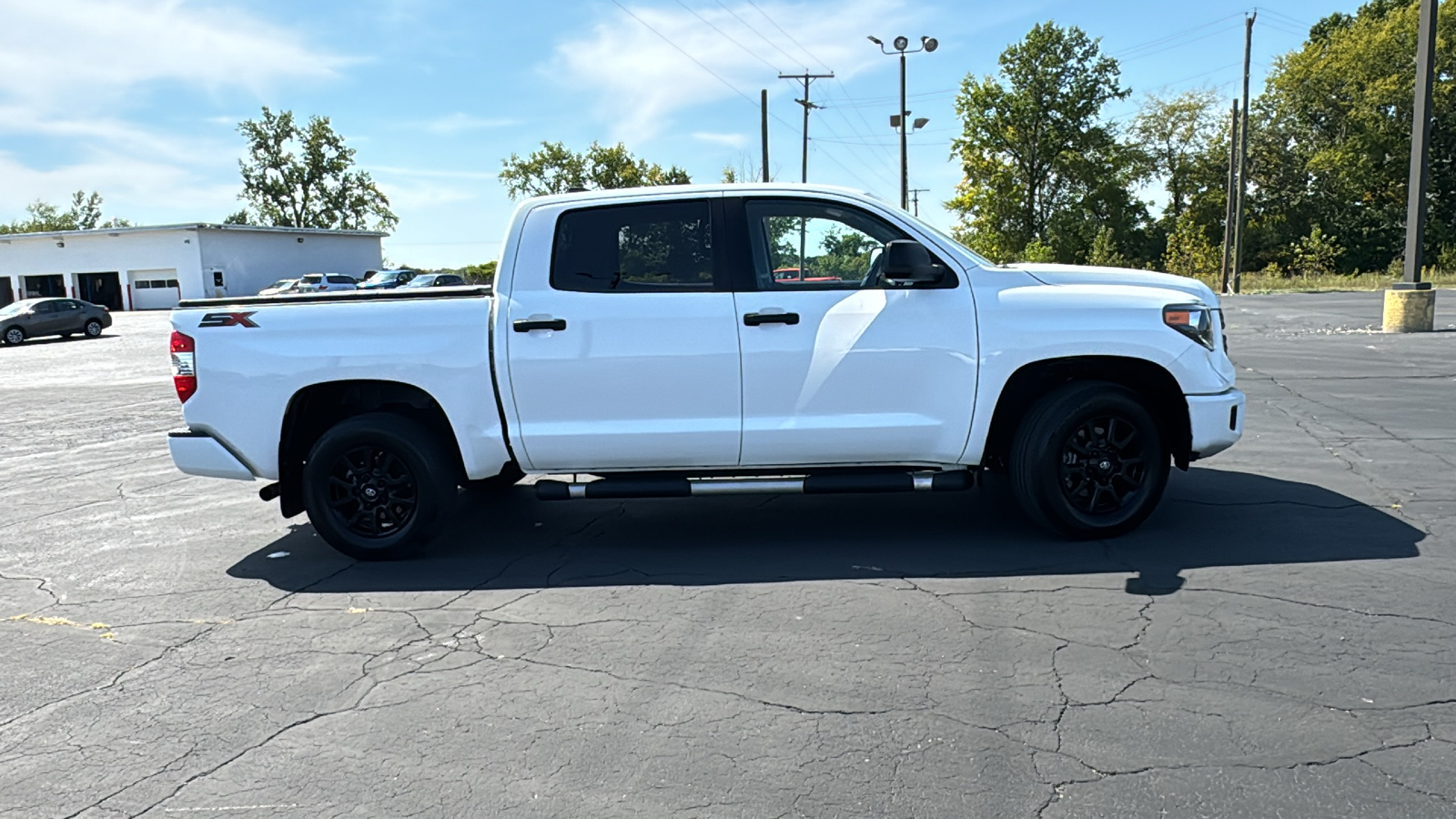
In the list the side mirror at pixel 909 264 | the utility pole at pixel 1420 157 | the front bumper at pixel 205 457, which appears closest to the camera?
the side mirror at pixel 909 264

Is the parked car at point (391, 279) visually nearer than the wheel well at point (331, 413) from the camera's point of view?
No

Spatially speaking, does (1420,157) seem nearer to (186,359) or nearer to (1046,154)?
(186,359)

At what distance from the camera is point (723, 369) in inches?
216

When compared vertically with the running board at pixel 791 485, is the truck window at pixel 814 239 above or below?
above

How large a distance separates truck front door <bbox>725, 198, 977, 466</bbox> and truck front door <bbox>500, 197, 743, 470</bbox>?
0.49 feet

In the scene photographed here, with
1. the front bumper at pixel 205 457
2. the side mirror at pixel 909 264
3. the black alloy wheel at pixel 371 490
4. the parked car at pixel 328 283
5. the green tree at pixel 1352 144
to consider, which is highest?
the green tree at pixel 1352 144

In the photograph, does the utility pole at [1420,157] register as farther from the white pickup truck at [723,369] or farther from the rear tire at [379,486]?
the rear tire at [379,486]

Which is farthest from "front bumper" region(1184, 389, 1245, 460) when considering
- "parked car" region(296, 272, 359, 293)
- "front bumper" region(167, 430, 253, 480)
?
"parked car" region(296, 272, 359, 293)

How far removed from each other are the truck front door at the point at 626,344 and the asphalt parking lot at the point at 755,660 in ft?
2.24

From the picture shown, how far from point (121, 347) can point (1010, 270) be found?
28764mm

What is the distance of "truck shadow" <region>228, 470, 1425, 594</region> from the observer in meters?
5.33

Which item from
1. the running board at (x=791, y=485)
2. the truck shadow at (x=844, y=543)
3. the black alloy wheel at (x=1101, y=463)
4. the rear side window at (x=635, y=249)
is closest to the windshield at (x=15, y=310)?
the truck shadow at (x=844, y=543)

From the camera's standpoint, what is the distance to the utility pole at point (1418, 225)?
55.0ft

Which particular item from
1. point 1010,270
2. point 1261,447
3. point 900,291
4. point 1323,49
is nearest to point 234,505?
point 900,291
